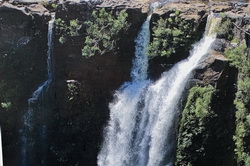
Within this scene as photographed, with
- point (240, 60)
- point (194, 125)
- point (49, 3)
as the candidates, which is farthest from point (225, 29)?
point (49, 3)

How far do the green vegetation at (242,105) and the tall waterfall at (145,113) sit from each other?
3.38ft

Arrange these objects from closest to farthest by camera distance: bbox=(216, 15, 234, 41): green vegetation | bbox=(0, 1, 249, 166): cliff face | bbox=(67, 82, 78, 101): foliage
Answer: bbox=(216, 15, 234, 41): green vegetation
bbox=(0, 1, 249, 166): cliff face
bbox=(67, 82, 78, 101): foliage

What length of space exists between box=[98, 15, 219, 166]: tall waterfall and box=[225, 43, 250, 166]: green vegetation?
103 cm

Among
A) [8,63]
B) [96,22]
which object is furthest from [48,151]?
[96,22]

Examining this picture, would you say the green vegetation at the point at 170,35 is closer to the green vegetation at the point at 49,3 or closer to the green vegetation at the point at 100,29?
the green vegetation at the point at 100,29

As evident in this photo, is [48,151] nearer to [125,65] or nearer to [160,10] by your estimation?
[125,65]

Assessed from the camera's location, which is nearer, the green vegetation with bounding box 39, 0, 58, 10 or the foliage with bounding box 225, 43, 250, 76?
the foliage with bounding box 225, 43, 250, 76

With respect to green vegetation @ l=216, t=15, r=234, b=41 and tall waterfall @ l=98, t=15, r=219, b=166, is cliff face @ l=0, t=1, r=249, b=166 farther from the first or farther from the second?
green vegetation @ l=216, t=15, r=234, b=41

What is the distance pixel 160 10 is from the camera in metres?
13.6

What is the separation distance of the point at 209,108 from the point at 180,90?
Answer: 111cm

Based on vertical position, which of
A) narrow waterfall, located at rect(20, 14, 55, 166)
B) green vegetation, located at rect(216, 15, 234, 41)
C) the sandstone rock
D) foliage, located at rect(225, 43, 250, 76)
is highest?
green vegetation, located at rect(216, 15, 234, 41)

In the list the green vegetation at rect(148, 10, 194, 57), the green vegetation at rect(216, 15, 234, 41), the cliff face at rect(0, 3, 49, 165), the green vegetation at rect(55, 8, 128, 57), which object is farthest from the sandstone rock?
the cliff face at rect(0, 3, 49, 165)

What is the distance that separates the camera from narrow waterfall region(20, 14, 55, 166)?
1436 cm

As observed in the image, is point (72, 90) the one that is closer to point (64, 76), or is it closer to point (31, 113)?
point (64, 76)
